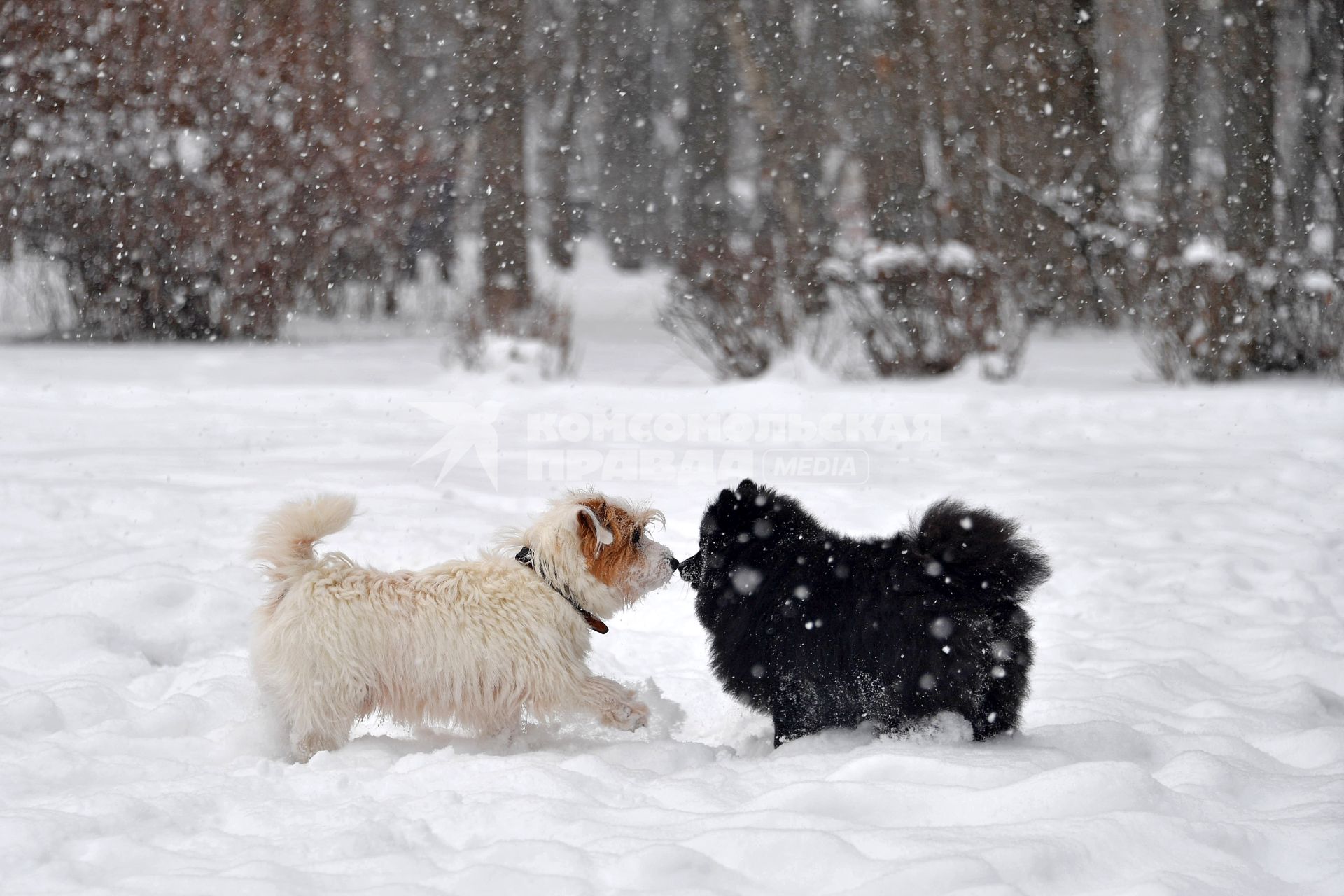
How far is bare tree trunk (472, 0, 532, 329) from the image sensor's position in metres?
18.0

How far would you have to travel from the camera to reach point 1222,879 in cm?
236

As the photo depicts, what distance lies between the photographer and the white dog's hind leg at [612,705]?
3.50m

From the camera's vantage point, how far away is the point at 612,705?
3.51m

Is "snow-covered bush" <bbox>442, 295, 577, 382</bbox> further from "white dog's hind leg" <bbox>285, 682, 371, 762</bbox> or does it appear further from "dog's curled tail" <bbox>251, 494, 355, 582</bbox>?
"white dog's hind leg" <bbox>285, 682, 371, 762</bbox>

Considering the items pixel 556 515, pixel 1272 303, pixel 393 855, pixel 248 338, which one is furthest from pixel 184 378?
pixel 1272 303

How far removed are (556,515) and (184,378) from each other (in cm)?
819

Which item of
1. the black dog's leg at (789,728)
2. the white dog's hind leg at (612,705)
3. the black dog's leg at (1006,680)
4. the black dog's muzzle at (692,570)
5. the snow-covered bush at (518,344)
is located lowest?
the black dog's leg at (789,728)

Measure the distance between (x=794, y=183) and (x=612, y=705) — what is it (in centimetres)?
1384

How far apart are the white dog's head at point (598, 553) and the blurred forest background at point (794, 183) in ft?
26.1

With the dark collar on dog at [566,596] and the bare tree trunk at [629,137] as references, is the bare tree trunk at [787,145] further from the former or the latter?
the dark collar on dog at [566,596]

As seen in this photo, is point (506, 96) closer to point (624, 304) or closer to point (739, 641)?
point (624, 304)

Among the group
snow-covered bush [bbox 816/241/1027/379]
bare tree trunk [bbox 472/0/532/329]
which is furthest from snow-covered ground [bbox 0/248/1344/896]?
bare tree trunk [bbox 472/0/532/329]

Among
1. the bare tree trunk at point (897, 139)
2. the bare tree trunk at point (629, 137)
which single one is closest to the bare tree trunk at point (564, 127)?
the bare tree trunk at point (629, 137)

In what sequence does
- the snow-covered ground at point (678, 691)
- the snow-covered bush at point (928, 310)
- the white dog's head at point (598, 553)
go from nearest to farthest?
the snow-covered ground at point (678, 691) < the white dog's head at point (598, 553) < the snow-covered bush at point (928, 310)
